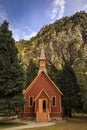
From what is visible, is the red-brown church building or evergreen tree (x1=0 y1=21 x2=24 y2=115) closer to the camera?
evergreen tree (x1=0 y1=21 x2=24 y2=115)

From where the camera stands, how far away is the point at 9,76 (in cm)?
3472

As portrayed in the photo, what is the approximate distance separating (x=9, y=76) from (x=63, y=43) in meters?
73.8

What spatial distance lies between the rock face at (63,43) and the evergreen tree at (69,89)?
4246cm

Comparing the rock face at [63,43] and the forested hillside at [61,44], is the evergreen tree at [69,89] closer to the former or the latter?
the forested hillside at [61,44]

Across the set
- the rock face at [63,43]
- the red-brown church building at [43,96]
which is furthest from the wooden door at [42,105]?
the rock face at [63,43]

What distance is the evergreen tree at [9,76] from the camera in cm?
3391

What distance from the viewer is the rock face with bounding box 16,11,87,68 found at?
331 ft

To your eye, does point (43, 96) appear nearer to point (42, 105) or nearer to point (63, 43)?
point (42, 105)

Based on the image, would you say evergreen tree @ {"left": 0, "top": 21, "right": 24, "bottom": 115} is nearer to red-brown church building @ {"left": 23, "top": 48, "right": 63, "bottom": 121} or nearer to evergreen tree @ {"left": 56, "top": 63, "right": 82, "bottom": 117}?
red-brown church building @ {"left": 23, "top": 48, "right": 63, "bottom": 121}

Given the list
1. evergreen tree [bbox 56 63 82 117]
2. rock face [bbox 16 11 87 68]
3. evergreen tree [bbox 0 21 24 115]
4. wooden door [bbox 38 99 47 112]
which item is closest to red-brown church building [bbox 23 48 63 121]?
wooden door [bbox 38 99 47 112]

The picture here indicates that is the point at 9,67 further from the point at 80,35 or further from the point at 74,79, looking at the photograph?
the point at 80,35

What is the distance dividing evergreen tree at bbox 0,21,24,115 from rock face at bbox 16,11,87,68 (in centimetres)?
6155

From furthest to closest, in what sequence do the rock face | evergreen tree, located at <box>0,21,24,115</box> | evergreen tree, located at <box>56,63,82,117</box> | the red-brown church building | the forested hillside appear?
the rock face, the forested hillside, evergreen tree, located at <box>56,63,82,117</box>, the red-brown church building, evergreen tree, located at <box>0,21,24,115</box>

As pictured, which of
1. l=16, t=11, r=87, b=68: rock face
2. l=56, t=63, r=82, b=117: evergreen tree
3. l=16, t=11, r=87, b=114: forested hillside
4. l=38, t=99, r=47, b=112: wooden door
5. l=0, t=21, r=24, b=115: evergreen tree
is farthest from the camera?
l=16, t=11, r=87, b=68: rock face
